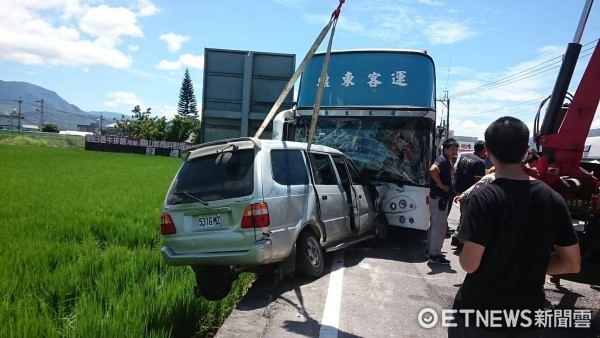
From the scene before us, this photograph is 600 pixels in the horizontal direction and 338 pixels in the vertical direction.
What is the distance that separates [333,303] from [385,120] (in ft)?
13.1

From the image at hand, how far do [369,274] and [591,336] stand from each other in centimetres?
262

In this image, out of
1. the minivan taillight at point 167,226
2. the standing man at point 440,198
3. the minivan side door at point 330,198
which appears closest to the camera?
the minivan taillight at point 167,226

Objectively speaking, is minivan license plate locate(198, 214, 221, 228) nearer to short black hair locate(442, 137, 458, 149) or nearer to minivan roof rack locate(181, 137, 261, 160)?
minivan roof rack locate(181, 137, 261, 160)

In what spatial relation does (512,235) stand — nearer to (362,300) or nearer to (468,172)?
(362,300)

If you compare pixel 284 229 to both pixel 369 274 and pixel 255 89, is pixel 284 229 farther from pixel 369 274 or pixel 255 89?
pixel 255 89

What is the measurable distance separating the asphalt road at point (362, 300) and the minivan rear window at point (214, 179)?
122cm

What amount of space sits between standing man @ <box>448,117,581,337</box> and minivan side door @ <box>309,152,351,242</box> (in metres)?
3.85

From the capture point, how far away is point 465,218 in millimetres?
2189

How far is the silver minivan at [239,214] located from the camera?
191 inches

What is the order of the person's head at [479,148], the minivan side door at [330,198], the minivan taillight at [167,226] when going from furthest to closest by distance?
1. the person's head at [479,148]
2. the minivan side door at [330,198]
3. the minivan taillight at [167,226]

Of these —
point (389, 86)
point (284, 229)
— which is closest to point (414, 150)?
point (389, 86)

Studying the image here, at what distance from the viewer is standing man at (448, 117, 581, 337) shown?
215 cm

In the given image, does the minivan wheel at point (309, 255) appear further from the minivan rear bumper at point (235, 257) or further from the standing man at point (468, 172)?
the standing man at point (468, 172)

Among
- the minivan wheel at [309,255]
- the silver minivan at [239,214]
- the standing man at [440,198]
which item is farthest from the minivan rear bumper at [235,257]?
the standing man at [440,198]
